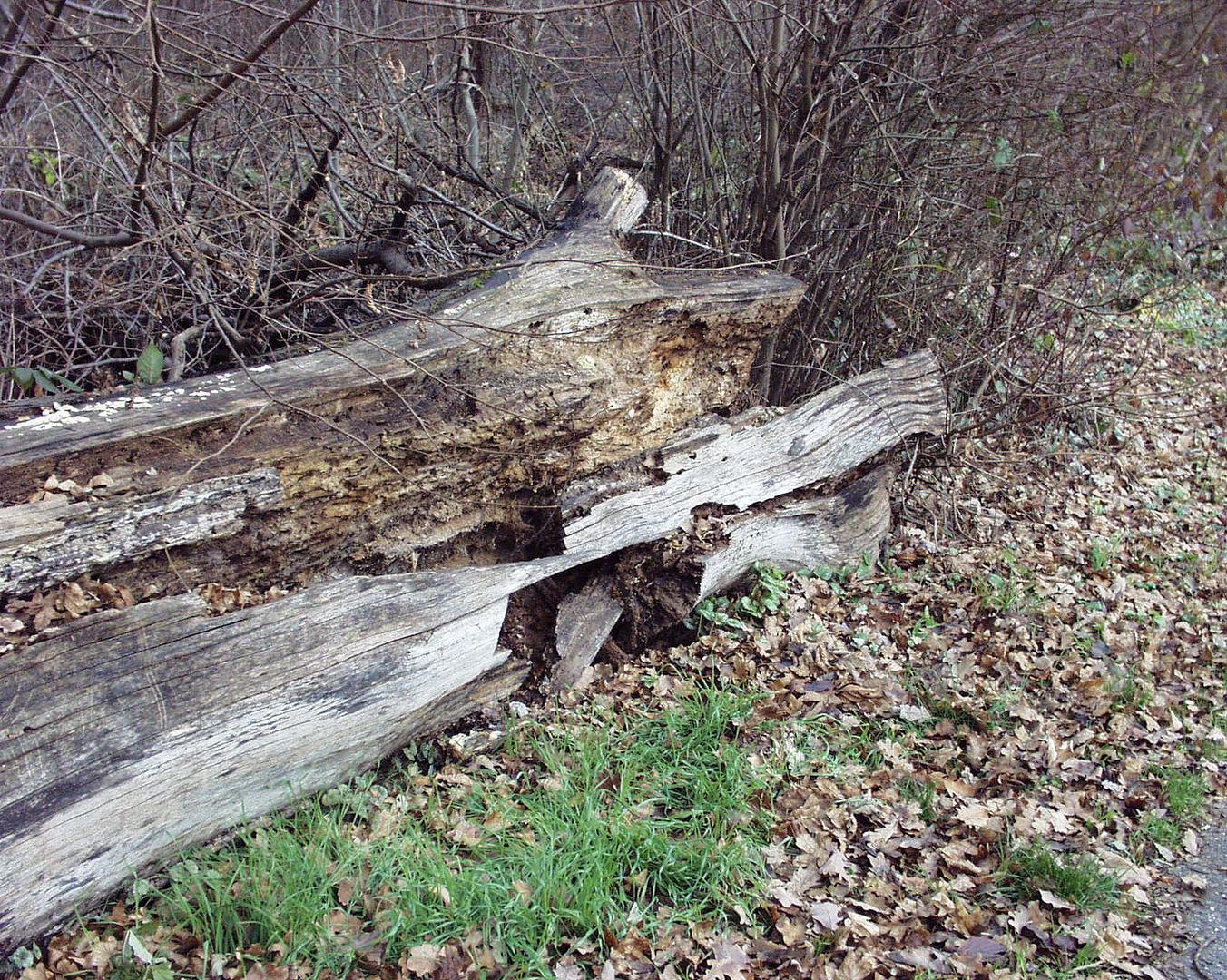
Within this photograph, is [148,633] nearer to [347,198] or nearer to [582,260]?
[582,260]

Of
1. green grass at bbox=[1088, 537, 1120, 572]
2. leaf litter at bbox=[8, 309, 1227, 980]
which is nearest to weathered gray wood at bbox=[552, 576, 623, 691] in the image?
leaf litter at bbox=[8, 309, 1227, 980]

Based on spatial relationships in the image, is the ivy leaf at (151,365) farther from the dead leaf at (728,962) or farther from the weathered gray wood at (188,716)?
the dead leaf at (728,962)

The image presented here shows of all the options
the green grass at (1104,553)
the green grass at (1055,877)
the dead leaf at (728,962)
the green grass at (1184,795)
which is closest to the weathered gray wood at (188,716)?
the dead leaf at (728,962)

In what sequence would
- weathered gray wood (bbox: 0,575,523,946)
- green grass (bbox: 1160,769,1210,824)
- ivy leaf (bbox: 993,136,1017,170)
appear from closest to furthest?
weathered gray wood (bbox: 0,575,523,946)
green grass (bbox: 1160,769,1210,824)
ivy leaf (bbox: 993,136,1017,170)

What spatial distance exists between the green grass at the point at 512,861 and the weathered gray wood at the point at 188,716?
190 mm

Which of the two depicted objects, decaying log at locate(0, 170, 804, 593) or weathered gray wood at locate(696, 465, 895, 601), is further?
weathered gray wood at locate(696, 465, 895, 601)

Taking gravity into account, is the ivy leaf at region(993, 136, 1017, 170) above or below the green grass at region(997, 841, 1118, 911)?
above

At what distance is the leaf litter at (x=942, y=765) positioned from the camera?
9.97ft

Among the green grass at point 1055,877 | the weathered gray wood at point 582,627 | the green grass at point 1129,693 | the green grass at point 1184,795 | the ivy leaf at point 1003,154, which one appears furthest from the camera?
the ivy leaf at point 1003,154

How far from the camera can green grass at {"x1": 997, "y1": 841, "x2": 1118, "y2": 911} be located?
339cm

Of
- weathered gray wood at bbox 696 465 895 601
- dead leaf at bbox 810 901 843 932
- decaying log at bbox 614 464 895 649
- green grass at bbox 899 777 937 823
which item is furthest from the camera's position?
weathered gray wood at bbox 696 465 895 601

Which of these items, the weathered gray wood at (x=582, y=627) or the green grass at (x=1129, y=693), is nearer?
the weathered gray wood at (x=582, y=627)

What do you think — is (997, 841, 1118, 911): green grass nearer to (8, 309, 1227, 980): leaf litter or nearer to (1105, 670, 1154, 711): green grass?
(8, 309, 1227, 980): leaf litter

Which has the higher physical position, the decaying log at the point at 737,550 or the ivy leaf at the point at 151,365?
the ivy leaf at the point at 151,365
